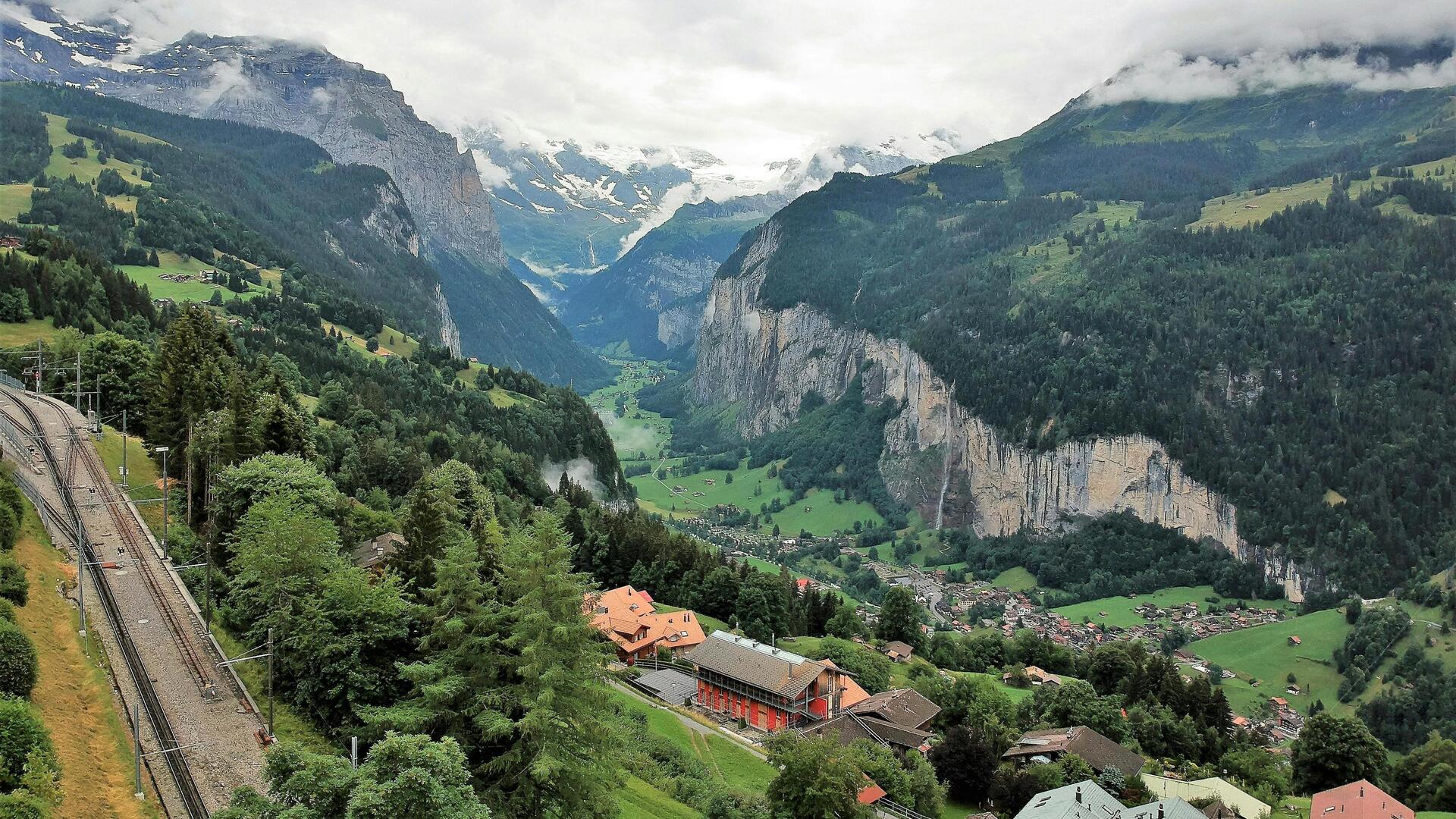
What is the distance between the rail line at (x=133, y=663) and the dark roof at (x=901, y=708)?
129 feet

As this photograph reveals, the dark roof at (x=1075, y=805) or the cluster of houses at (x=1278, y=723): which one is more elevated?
the dark roof at (x=1075, y=805)

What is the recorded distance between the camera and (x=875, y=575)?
5463 inches

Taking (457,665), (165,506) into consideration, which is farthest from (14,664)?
(165,506)

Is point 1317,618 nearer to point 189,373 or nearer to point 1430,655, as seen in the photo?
point 1430,655

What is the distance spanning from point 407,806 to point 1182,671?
93114 mm

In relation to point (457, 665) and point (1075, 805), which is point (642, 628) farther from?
point (457, 665)

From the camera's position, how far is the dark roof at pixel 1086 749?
52.1 m

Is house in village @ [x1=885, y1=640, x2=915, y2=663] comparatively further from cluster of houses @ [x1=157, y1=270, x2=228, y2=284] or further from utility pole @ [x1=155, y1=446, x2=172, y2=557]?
cluster of houses @ [x1=157, y1=270, x2=228, y2=284]

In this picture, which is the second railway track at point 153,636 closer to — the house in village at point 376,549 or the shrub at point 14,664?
the shrub at point 14,664

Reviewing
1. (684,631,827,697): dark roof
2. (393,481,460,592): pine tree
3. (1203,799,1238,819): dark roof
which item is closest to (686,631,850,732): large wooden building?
(684,631,827,697): dark roof

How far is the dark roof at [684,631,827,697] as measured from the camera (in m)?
54.6

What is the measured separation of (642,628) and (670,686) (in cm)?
756

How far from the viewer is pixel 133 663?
95.8 ft

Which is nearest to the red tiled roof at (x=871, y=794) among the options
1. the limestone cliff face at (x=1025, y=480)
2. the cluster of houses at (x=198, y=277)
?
the limestone cliff face at (x=1025, y=480)
